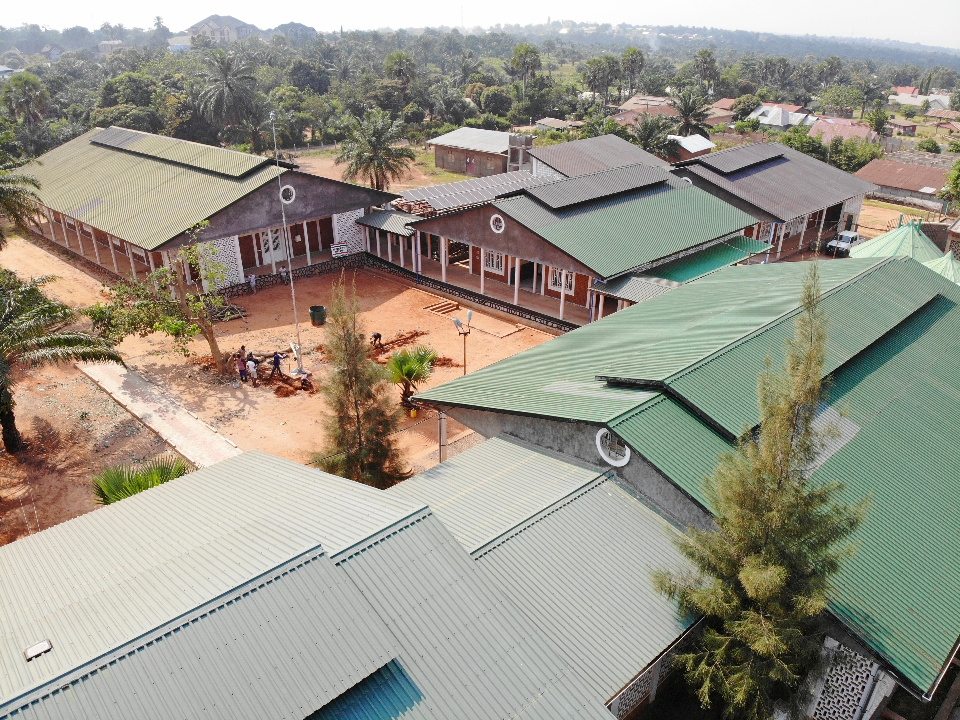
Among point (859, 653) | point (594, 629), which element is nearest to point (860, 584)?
point (859, 653)

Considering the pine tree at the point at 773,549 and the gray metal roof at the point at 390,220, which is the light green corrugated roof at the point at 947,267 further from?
the pine tree at the point at 773,549

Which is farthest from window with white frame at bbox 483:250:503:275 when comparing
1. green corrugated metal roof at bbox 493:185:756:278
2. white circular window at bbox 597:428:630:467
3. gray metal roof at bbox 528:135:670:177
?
white circular window at bbox 597:428:630:467

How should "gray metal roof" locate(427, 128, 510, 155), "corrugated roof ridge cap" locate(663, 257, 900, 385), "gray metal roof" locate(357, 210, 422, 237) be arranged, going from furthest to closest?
"gray metal roof" locate(427, 128, 510, 155)
"gray metal roof" locate(357, 210, 422, 237)
"corrugated roof ridge cap" locate(663, 257, 900, 385)

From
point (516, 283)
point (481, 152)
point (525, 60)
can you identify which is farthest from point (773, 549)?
point (525, 60)

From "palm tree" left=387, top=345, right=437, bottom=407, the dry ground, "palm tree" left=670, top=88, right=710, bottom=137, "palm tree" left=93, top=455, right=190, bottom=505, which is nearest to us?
"palm tree" left=93, top=455, right=190, bottom=505

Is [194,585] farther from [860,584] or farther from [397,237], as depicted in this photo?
[397,237]

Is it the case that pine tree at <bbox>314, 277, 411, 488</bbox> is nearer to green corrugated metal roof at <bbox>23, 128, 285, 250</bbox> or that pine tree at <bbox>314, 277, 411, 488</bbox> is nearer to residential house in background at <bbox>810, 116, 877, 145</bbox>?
green corrugated metal roof at <bbox>23, 128, 285, 250</bbox>
